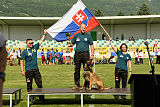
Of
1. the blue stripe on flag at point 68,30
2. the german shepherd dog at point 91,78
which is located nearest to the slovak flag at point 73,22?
the blue stripe on flag at point 68,30

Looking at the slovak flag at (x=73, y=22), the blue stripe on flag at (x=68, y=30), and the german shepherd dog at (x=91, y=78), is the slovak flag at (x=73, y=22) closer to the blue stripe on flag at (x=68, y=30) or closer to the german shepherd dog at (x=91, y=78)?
the blue stripe on flag at (x=68, y=30)

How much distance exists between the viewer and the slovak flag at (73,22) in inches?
478

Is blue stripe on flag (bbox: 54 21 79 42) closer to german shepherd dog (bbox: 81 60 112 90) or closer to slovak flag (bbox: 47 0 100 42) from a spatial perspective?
slovak flag (bbox: 47 0 100 42)

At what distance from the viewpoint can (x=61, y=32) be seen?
12.1m

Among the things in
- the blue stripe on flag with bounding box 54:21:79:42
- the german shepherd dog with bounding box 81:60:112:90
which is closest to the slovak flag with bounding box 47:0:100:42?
the blue stripe on flag with bounding box 54:21:79:42

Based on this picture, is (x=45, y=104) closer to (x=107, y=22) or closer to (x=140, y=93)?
(x=140, y=93)

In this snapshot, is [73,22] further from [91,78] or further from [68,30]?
[91,78]

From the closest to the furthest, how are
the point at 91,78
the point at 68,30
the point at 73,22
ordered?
the point at 91,78
the point at 68,30
the point at 73,22

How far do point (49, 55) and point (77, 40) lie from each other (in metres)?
24.7

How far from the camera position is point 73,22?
12383 mm

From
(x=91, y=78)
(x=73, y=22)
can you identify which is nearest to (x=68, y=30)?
(x=73, y=22)

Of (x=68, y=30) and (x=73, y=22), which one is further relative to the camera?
(x=73, y=22)

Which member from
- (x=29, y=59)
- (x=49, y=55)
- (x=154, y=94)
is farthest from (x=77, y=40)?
(x=49, y=55)

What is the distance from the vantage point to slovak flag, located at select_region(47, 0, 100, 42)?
12141mm
